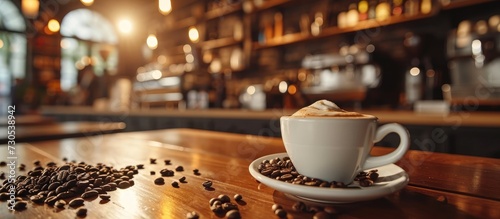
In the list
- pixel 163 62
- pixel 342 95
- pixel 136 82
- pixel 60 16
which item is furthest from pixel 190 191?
pixel 60 16

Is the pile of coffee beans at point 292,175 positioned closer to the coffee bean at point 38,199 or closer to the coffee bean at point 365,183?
the coffee bean at point 365,183

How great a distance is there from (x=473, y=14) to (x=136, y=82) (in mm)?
6424

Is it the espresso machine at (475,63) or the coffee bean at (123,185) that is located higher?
the espresso machine at (475,63)

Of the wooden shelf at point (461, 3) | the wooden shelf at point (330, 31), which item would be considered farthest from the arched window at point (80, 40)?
the wooden shelf at point (461, 3)

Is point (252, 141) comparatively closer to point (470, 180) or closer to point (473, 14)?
point (470, 180)

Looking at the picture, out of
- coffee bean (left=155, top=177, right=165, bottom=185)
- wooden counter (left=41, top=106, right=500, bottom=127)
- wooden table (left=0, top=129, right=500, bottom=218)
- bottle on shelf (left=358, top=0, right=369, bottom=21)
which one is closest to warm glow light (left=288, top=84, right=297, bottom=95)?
wooden counter (left=41, top=106, right=500, bottom=127)

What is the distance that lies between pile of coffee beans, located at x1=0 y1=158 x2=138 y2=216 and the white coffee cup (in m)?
0.35

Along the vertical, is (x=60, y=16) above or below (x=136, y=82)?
above

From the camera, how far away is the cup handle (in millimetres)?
516

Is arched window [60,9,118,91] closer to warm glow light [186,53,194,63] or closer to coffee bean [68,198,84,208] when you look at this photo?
warm glow light [186,53,194,63]

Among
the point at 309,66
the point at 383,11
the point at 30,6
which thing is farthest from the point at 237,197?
the point at 309,66

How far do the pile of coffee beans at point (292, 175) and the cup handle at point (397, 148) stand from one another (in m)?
0.04

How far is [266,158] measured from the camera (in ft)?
2.36

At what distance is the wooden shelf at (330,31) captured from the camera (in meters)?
2.83
